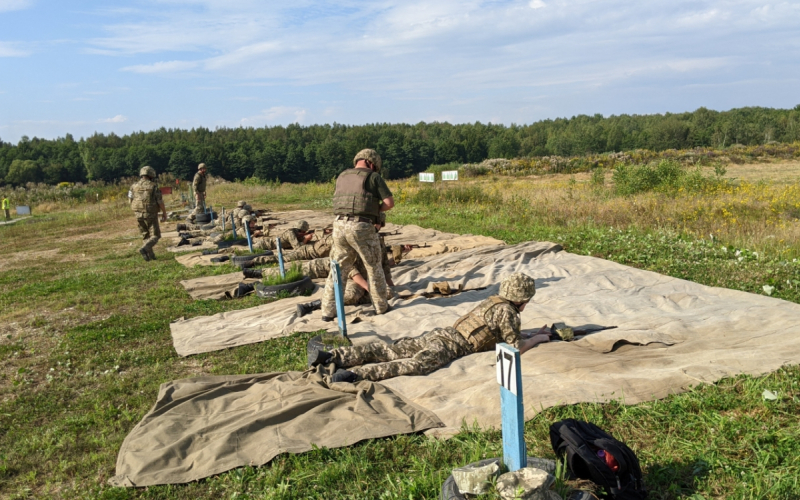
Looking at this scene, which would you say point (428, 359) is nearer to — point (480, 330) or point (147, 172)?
point (480, 330)

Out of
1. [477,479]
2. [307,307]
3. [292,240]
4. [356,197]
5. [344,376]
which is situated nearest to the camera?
[477,479]

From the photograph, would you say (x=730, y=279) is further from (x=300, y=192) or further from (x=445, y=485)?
(x=300, y=192)

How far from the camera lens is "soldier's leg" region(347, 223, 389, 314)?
7109mm

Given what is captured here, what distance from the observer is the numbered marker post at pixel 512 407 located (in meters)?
2.63

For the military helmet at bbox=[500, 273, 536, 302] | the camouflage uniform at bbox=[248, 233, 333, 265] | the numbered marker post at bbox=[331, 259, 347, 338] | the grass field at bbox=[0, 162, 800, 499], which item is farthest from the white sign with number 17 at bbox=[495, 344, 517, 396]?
the camouflage uniform at bbox=[248, 233, 333, 265]

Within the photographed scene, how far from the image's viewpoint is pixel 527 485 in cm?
266

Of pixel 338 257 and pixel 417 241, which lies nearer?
pixel 338 257

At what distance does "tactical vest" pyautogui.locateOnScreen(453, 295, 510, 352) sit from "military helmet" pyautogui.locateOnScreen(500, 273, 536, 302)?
19 centimetres

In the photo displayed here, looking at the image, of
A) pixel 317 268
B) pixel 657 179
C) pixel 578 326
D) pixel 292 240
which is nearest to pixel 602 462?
pixel 578 326

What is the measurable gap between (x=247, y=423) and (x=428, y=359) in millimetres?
1753

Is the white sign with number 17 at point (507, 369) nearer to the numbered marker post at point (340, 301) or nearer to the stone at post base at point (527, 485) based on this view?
the stone at post base at point (527, 485)

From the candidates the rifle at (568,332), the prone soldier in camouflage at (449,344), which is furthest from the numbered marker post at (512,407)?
the rifle at (568,332)

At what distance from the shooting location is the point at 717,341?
17.8 ft

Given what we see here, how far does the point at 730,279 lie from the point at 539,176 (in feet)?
102
